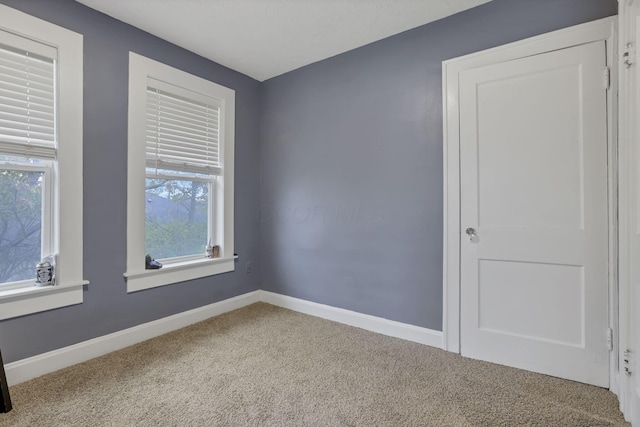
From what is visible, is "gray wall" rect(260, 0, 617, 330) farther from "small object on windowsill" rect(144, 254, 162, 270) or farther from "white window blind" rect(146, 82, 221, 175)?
"small object on windowsill" rect(144, 254, 162, 270)

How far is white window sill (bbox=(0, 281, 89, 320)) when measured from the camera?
1.83m

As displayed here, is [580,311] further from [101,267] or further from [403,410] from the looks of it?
[101,267]

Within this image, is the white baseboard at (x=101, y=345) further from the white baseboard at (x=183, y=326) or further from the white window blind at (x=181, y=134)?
the white window blind at (x=181, y=134)

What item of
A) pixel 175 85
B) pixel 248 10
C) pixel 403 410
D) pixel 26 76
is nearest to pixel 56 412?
pixel 403 410

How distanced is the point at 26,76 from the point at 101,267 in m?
1.35

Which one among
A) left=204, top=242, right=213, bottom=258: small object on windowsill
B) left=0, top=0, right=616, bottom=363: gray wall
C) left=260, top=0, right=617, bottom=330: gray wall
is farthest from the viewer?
left=204, top=242, right=213, bottom=258: small object on windowsill

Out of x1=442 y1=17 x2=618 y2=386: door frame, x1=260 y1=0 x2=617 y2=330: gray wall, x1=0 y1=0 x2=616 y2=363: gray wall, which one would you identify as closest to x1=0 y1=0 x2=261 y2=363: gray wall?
x1=0 y1=0 x2=616 y2=363: gray wall

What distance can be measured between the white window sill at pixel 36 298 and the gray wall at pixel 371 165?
1.79 meters

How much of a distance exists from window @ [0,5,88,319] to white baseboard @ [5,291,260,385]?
0.32 m

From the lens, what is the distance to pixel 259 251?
3.54m

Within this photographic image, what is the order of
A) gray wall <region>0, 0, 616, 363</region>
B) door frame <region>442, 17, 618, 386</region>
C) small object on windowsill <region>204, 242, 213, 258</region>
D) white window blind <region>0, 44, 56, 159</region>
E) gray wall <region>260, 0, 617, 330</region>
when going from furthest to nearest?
1. small object on windowsill <region>204, 242, 213, 258</region>
2. gray wall <region>260, 0, 617, 330</region>
3. gray wall <region>0, 0, 616, 363</region>
4. white window blind <region>0, 44, 56, 159</region>
5. door frame <region>442, 17, 618, 386</region>

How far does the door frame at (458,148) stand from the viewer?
1743mm
